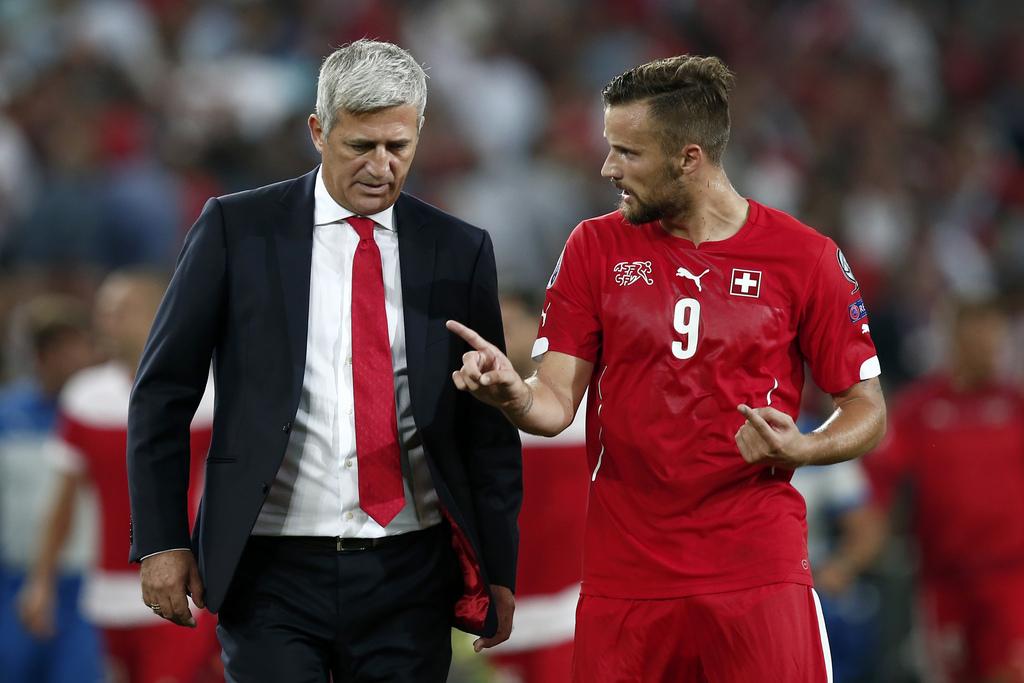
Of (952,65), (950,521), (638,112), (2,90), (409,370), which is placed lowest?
(950,521)

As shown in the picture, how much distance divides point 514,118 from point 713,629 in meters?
9.21

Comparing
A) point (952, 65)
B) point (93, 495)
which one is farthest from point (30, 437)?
point (952, 65)

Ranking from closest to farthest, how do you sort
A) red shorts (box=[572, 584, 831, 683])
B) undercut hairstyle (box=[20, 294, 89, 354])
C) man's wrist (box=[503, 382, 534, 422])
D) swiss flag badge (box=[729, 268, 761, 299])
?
man's wrist (box=[503, 382, 534, 422]), red shorts (box=[572, 584, 831, 683]), swiss flag badge (box=[729, 268, 761, 299]), undercut hairstyle (box=[20, 294, 89, 354])

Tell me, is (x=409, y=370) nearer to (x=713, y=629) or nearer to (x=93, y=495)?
(x=713, y=629)

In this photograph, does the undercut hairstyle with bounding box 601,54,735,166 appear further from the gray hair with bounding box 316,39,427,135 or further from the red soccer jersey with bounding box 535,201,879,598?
the gray hair with bounding box 316,39,427,135

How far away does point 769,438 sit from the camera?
414 cm

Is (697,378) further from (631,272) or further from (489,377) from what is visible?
(489,377)

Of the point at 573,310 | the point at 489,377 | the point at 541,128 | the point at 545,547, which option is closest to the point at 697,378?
the point at 573,310

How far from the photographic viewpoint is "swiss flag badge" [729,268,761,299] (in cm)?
448

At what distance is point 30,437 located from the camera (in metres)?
8.64

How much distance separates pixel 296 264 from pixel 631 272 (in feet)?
2.92

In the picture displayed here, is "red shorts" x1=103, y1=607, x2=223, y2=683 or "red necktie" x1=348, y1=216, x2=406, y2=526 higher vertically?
"red necktie" x1=348, y1=216, x2=406, y2=526

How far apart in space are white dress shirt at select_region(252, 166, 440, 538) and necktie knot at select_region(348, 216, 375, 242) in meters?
0.01

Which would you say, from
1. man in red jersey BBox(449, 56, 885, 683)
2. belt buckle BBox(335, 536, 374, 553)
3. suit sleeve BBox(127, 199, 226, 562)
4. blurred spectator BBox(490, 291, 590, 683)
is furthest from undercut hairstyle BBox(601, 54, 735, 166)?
blurred spectator BBox(490, 291, 590, 683)
